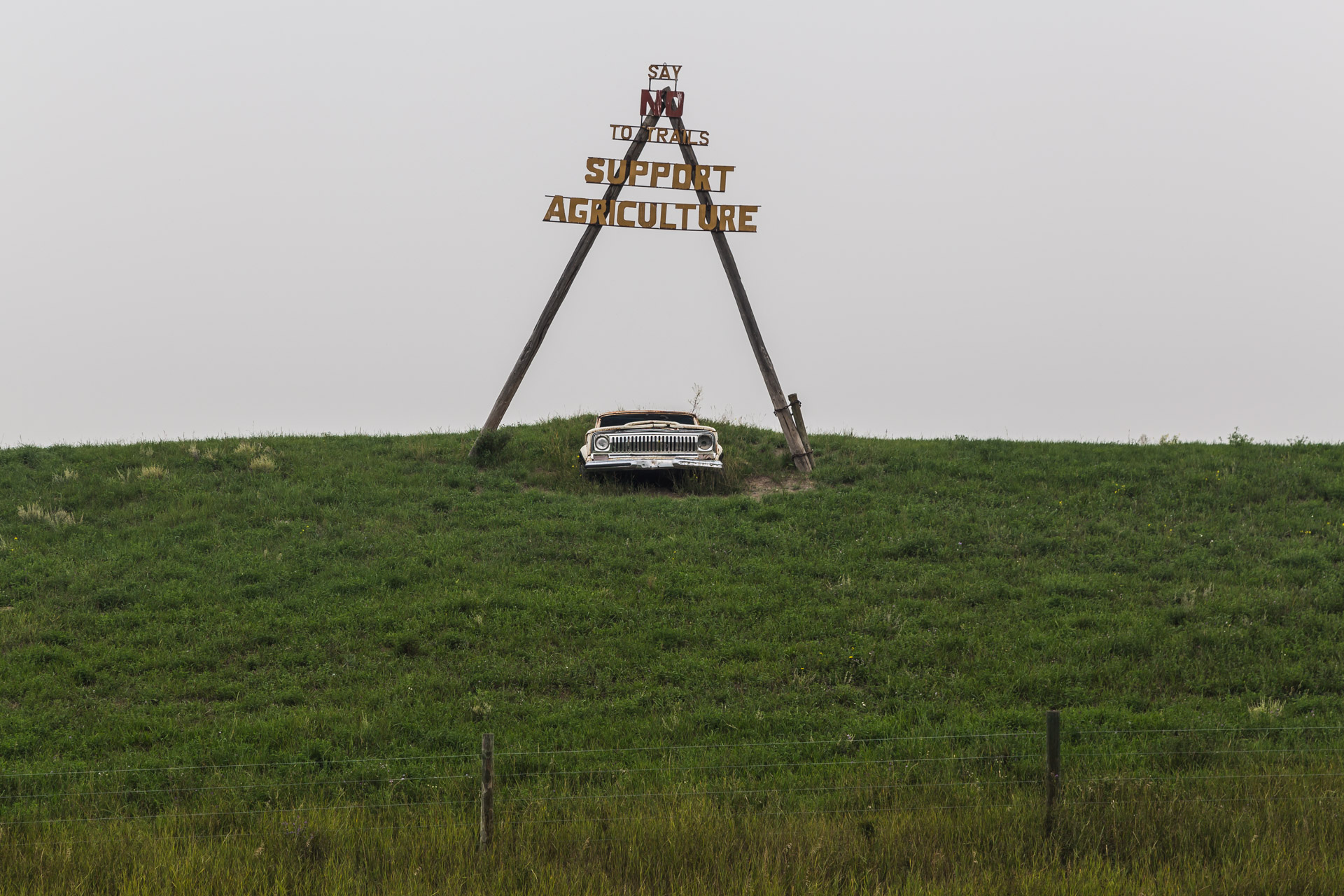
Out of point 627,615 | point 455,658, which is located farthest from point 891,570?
point 455,658

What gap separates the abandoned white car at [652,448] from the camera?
19.6 meters

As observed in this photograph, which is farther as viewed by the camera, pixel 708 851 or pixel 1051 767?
pixel 1051 767

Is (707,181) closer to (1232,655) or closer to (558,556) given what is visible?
(558,556)

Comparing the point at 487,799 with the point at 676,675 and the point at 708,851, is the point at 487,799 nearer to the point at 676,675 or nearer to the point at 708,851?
the point at 708,851

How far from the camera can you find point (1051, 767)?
7492mm

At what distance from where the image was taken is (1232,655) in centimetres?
1130

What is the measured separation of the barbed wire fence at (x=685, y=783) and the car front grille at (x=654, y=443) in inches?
413

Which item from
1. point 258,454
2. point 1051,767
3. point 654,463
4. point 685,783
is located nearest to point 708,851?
point 685,783

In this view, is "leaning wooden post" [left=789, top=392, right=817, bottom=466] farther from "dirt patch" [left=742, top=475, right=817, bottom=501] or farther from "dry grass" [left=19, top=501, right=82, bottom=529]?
"dry grass" [left=19, top=501, right=82, bottom=529]

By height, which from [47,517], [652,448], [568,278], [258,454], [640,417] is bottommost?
[47,517]

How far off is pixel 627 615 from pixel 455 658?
7.38 ft

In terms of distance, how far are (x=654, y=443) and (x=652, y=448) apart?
0.10 meters

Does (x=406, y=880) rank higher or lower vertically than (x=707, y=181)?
lower

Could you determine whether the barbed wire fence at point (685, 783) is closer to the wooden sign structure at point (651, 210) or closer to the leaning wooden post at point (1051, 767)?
the leaning wooden post at point (1051, 767)
